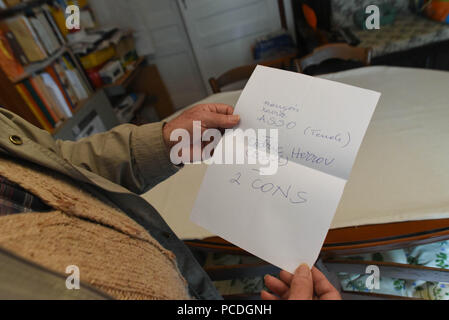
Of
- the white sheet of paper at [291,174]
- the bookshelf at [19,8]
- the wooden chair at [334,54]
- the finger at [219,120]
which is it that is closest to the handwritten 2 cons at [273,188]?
the white sheet of paper at [291,174]

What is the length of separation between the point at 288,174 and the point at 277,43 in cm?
223

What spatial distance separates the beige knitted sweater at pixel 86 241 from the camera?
1.14ft

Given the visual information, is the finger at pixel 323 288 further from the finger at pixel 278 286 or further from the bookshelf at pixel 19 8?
the bookshelf at pixel 19 8

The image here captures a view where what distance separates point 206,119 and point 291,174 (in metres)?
0.24

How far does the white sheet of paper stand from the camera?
497 millimetres

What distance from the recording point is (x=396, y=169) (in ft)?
2.81

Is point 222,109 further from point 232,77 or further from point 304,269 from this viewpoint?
point 232,77

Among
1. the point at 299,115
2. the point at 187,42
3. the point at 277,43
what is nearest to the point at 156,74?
the point at 187,42

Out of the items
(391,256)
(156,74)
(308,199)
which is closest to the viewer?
(308,199)

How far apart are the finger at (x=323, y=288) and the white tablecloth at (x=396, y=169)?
0.33 m

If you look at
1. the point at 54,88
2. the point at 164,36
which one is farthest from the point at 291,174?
the point at 164,36

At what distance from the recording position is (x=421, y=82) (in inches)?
47.0

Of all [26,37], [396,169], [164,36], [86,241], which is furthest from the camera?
[164,36]
